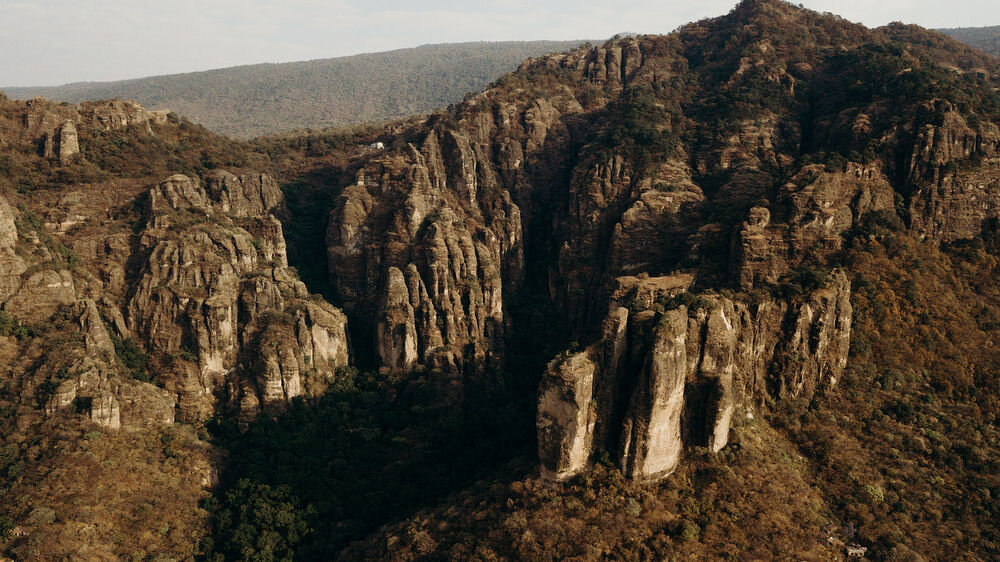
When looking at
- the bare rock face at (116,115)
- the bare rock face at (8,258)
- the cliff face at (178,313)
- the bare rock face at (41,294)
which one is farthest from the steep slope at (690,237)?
the bare rock face at (8,258)

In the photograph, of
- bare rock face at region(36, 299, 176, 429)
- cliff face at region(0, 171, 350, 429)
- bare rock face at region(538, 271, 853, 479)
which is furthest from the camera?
cliff face at region(0, 171, 350, 429)

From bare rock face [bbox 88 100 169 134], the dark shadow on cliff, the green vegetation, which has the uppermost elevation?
bare rock face [bbox 88 100 169 134]

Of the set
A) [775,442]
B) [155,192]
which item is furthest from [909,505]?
[155,192]

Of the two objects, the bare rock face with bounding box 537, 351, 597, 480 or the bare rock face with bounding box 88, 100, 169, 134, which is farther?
the bare rock face with bounding box 88, 100, 169, 134

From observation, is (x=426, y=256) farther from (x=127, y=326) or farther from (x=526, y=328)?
(x=127, y=326)

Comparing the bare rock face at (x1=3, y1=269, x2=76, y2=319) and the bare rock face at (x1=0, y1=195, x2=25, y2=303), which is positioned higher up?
the bare rock face at (x1=0, y1=195, x2=25, y2=303)

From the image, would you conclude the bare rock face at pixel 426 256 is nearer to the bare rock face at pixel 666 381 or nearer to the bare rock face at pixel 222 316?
the bare rock face at pixel 222 316

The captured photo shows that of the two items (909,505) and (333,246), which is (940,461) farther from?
(333,246)

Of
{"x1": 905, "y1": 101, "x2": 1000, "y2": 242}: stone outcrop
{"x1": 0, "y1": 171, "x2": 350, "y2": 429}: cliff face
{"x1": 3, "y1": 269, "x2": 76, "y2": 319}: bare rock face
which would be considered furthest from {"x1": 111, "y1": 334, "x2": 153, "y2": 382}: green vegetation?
{"x1": 905, "y1": 101, "x2": 1000, "y2": 242}: stone outcrop

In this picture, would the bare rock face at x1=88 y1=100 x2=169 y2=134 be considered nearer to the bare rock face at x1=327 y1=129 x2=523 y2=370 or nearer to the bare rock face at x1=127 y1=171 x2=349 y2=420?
the bare rock face at x1=127 y1=171 x2=349 y2=420
